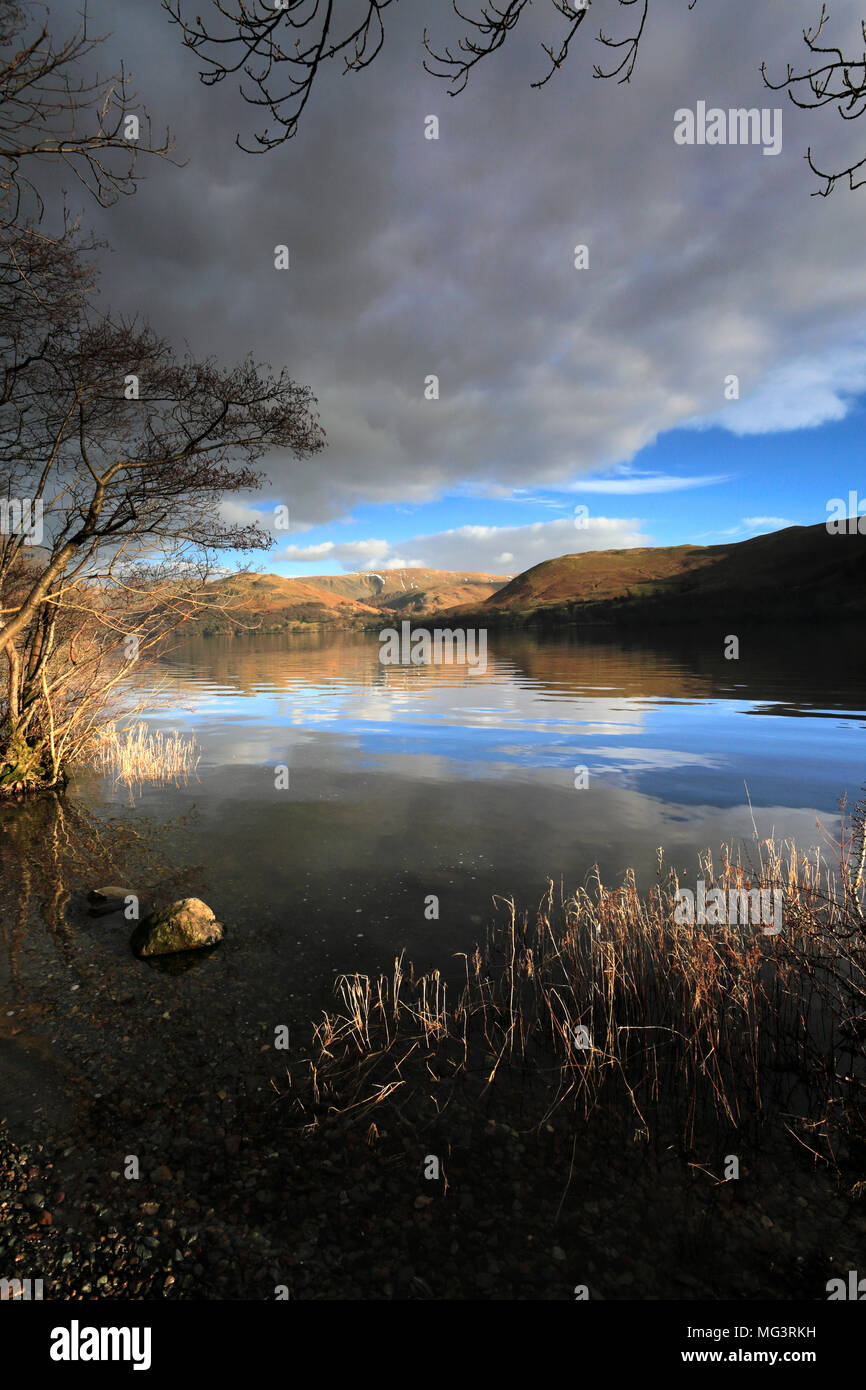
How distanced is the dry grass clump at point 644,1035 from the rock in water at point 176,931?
109 inches

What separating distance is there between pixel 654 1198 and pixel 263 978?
5765 mm

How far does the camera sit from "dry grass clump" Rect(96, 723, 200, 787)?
22031 mm

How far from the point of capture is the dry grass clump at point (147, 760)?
22031mm

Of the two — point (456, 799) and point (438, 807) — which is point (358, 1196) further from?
point (456, 799)

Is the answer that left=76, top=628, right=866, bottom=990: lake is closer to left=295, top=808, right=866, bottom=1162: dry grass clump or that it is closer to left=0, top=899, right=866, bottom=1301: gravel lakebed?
left=295, top=808, right=866, bottom=1162: dry grass clump

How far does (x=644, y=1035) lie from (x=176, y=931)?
7371 mm

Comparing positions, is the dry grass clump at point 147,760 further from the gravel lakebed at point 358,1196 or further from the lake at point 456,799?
the gravel lakebed at point 358,1196

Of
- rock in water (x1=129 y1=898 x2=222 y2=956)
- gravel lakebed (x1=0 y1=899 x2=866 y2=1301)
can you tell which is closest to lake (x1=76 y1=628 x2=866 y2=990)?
rock in water (x1=129 y1=898 x2=222 y2=956)

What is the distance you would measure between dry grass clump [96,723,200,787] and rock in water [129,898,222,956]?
12.7 metres

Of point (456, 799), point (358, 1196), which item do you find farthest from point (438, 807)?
point (358, 1196)

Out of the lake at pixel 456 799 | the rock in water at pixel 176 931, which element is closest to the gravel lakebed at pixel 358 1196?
the rock in water at pixel 176 931

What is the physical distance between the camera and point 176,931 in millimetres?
9453
